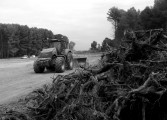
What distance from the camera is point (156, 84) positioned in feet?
11.8

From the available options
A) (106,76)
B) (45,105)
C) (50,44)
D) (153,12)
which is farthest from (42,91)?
(153,12)

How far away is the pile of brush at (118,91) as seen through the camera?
12.0ft

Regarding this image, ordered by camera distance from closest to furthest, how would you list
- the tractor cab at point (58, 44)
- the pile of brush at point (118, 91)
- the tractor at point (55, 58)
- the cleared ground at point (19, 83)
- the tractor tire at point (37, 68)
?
the pile of brush at point (118, 91)
the cleared ground at point (19, 83)
the tractor at point (55, 58)
the tractor tire at point (37, 68)
the tractor cab at point (58, 44)

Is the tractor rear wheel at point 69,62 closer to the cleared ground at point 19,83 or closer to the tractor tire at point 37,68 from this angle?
the cleared ground at point 19,83

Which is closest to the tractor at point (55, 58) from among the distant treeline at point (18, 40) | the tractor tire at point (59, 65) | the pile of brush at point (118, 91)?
the tractor tire at point (59, 65)

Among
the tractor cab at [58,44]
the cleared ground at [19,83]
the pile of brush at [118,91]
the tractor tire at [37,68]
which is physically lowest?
the cleared ground at [19,83]

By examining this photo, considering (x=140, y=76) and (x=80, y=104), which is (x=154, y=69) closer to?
(x=140, y=76)

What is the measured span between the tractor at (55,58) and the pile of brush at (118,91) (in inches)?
377

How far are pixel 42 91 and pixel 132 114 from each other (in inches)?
69.7

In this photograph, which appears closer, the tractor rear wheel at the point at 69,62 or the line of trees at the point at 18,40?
the tractor rear wheel at the point at 69,62

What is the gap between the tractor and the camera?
47.9ft

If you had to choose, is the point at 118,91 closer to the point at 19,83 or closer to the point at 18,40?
the point at 19,83

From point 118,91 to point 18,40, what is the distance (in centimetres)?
5979

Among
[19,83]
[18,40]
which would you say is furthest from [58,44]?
[18,40]
